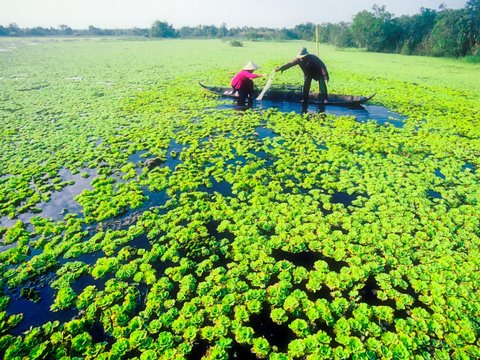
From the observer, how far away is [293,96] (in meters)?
11.2

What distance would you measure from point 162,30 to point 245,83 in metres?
67.5

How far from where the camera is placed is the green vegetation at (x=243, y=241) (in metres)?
2.88

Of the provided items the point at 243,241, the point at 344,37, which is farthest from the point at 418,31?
the point at 243,241

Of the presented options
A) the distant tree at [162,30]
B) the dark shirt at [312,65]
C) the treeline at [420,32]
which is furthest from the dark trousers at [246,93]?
the distant tree at [162,30]

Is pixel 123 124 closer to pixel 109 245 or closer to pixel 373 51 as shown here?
pixel 109 245

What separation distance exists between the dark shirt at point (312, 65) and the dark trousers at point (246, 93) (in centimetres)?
149

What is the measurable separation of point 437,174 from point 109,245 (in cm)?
650

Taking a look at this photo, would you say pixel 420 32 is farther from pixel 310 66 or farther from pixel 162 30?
pixel 162 30

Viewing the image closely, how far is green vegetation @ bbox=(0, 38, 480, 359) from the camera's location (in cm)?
288

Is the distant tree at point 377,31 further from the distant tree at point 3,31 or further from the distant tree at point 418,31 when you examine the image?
the distant tree at point 3,31

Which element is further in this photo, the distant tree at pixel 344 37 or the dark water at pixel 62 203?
the distant tree at pixel 344 37

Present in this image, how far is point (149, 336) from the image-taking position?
289 cm

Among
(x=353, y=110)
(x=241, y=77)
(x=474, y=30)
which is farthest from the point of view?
(x=474, y=30)

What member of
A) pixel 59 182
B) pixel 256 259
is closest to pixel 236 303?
pixel 256 259
